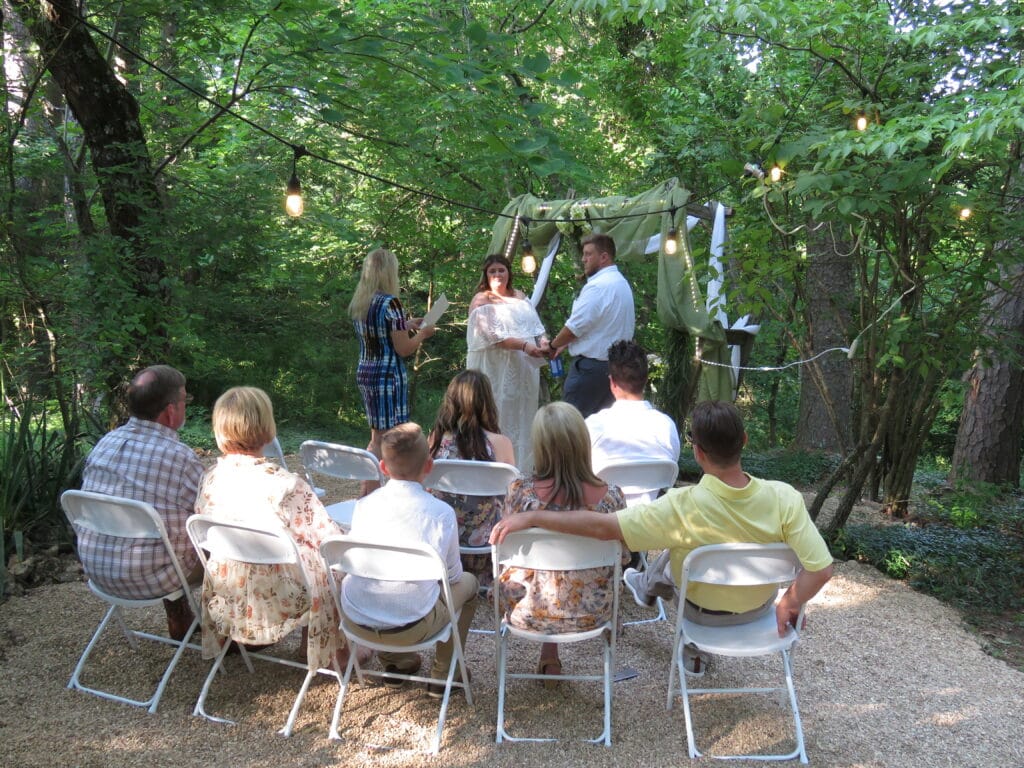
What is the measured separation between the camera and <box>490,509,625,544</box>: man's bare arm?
7.93 feet

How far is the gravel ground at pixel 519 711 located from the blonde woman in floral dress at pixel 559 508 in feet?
1.33

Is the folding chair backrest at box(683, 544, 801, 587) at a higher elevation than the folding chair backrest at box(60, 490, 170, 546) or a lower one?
higher

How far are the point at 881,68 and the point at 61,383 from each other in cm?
546

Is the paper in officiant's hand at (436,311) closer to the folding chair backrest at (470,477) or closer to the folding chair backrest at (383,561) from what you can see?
the folding chair backrest at (470,477)

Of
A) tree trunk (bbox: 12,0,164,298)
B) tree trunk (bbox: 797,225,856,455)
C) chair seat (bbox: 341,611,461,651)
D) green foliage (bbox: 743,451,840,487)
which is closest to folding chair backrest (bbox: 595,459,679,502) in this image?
chair seat (bbox: 341,611,461,651)

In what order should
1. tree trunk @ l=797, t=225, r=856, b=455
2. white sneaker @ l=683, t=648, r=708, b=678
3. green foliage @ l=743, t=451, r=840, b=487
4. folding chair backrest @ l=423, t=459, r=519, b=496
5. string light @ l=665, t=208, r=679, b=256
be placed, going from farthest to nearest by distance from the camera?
tree trunk @ l=797, t=225, r=856, b=455
green foliage @ l=743, t=451, r=840, b=487
string light @ l=665, t=208, r=679, b=256
folding chair backrest @ l=423, t=459, r=519, b=496
white sneaker @ l=683, t=648, r=708, b=678

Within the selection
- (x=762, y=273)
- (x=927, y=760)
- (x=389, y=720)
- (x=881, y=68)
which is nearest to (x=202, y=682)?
(x=389, y=720)

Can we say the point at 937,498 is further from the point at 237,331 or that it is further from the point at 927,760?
the point at 237,331

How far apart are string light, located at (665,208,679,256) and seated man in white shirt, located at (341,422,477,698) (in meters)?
3.16

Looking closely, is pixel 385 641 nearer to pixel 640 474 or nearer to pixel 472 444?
pixel 472 444

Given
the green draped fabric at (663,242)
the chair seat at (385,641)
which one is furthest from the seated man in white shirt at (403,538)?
the green draped fabric at (663,242)

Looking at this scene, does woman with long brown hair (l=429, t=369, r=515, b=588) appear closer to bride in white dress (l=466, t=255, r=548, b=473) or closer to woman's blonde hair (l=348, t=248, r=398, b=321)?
woman's blonde hair (l=348, t=248, r=398, b=321)

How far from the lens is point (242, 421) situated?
2713 millimetres

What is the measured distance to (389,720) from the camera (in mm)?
2672
